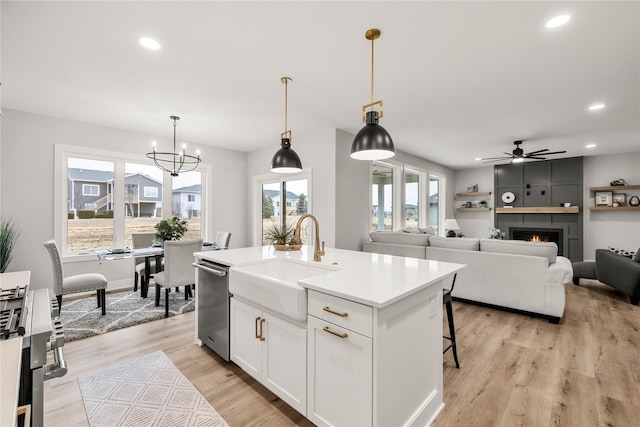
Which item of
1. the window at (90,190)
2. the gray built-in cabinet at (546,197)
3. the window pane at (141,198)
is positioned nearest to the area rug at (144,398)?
the window pane at (141,198)

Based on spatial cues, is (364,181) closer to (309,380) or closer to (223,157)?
(223,157)

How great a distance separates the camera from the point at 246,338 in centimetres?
214

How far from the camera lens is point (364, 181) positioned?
16.3 ft

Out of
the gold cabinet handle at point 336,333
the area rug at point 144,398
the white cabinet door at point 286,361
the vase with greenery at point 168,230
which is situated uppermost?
the vase with greenery at point 168,230

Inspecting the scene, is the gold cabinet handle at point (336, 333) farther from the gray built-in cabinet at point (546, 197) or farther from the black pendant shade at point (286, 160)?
the gray built-in cabinet at point (546, 197)

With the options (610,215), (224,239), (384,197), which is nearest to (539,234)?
(610,215)

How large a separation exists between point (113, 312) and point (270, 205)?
312cm

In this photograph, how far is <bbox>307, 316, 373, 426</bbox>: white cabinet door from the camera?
1.37m

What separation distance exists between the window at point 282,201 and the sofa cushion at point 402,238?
3.76ft

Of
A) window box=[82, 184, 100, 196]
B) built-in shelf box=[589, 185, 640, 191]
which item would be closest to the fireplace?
built-in shelf box=[589, 185, 640, 191]

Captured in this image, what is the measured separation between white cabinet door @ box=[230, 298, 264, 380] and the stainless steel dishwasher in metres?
0.11

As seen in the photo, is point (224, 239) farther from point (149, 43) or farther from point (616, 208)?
point (616, 208)

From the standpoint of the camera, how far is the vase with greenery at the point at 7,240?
3.47m

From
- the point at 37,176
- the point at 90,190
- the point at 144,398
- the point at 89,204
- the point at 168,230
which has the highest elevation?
the point at 37,176
